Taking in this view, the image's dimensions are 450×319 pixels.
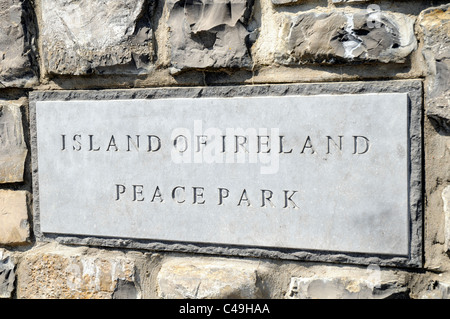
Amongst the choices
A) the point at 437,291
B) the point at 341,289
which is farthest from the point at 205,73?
the point at 437,291

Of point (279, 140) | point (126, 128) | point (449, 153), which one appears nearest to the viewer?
point (449, 153)

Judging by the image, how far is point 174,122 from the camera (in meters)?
1.44

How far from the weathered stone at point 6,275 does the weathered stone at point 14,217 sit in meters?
0.06

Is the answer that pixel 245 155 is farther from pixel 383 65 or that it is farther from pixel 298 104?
pixel 383 65

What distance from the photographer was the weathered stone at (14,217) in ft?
5.30

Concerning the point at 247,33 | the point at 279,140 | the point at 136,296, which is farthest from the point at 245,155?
the point at 136,296

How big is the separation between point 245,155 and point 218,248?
0.28 meters

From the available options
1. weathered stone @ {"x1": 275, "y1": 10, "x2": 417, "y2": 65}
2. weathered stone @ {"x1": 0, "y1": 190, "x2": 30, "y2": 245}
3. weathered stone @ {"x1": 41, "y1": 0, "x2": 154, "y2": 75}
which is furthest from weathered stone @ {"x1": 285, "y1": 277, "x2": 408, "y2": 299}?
weathered stone @ {"x1": 0, "y1": 190, "x2": 30, "y2": 245}

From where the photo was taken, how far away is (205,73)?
1.43m

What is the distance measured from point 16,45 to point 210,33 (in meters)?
0.64

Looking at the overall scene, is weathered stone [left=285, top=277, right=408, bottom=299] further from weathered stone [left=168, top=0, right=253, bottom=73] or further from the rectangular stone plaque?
weathered stone [left=168, top=0, right=253, bottom=73]

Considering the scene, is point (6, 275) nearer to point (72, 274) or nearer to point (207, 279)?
point (72, 274)

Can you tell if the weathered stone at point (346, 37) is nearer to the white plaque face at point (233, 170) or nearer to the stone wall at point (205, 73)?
the stone wall at point (205, 73)

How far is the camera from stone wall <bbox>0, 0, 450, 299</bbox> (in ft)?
4.12
